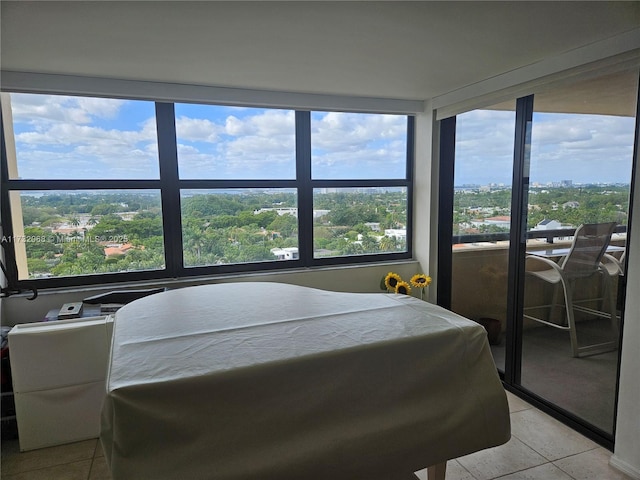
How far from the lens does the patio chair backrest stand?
2.44 meters

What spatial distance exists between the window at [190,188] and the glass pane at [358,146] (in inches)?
0.4

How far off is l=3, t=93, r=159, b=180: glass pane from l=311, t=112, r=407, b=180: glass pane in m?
1.40

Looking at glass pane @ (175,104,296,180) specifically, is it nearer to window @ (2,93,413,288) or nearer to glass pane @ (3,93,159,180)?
window @ (2,93,413,288)

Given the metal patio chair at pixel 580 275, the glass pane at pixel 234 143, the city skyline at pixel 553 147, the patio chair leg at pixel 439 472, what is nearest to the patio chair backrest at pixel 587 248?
the metal patio chair at pixel 580 275

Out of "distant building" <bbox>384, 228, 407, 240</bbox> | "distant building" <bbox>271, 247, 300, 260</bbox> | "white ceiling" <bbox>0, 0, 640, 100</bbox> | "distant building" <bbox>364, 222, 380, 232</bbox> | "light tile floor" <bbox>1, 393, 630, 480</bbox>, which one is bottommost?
"light tile floor" <bbox>1, 393, 630, 480</bbox>

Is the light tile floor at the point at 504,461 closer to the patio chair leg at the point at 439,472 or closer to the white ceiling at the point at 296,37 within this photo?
the patio chair leg at the point at 439,472

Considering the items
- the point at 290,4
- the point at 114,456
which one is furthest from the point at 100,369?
the point at 290,4

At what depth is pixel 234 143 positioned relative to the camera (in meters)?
3.45

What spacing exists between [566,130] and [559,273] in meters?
0.93

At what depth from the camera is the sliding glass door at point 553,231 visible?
2363mm

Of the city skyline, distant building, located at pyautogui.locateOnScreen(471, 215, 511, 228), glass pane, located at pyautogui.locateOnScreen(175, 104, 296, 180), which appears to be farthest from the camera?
glass pane, located at pyautogui.locateOnScreen(175, 104, 296, 180)

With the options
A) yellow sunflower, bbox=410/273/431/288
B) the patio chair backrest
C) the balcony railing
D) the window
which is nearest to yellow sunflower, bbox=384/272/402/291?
yellow sunflower, bbox=410/273/431/288

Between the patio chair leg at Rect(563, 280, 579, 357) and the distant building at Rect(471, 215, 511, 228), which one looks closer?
the patio chair leg at Rect(563, 280, 579, 357)

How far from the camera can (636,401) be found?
209 centimetres
